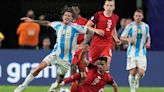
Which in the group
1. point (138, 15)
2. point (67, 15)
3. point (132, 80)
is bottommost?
point (132, 80)

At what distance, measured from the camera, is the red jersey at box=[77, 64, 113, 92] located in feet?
56.3

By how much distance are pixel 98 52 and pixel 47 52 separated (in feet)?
19.0

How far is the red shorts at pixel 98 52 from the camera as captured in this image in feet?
66.3

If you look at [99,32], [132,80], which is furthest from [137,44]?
[99,32]

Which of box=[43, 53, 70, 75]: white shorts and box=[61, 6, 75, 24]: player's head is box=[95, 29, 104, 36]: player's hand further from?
box=[43, 53, 70, 75]: white shorts

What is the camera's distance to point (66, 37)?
1942cm

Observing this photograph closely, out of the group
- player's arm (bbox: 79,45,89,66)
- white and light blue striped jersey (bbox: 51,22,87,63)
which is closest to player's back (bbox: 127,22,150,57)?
white and light blue striped jersey (bbox: 51,22,87,63)

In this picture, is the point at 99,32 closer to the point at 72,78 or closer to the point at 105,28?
the point at 105,28

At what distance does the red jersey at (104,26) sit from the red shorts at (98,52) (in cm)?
11

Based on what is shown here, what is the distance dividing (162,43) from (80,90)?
39.6ft

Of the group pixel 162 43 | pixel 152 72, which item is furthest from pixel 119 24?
pixel 152 72

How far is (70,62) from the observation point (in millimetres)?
19531

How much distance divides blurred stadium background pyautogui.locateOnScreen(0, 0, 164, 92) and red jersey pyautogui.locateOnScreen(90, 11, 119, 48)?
3150 mm

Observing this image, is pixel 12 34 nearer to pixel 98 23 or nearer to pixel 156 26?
pixel 156 26
